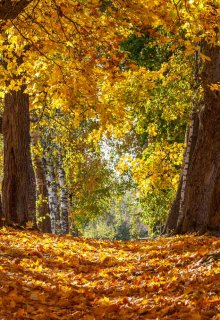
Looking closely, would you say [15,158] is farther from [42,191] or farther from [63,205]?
[63,205]

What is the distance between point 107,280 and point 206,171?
17.0ft

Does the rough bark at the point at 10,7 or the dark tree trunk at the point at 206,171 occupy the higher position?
the rough bark at the point at 10,7

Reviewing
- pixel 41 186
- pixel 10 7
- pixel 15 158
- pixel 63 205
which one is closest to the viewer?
pixel 10 7

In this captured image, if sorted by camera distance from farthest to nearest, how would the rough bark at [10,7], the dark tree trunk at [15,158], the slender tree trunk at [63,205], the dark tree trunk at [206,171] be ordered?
the slender tree trunk at [63,205] < the dark tree trunk at [15,158] < the dark tree trunk at [206,171] < the rough bark at [10,7]

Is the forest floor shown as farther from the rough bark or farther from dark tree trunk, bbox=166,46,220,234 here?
the rough bark

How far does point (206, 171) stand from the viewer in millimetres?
12164

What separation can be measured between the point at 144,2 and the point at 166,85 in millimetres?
6597

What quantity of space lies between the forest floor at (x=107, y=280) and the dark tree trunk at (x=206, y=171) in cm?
123

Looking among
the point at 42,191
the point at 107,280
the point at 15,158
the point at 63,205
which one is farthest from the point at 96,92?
the point at 63,205

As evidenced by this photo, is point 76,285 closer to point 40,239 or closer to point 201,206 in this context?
point 40,239

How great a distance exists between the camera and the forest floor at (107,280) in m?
5.77

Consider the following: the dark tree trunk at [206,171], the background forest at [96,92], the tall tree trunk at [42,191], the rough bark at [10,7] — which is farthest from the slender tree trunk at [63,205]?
the rough bark at [10,7]

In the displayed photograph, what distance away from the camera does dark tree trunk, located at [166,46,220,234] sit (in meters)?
11.7

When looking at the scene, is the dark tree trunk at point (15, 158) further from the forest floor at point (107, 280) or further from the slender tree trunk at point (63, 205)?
the slender tree trunk at point (63, 205)
